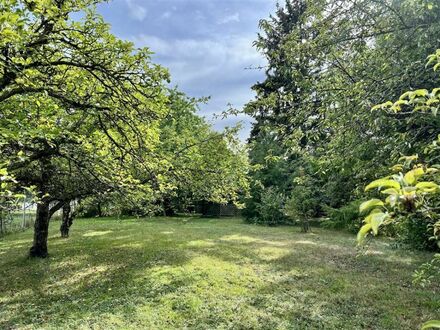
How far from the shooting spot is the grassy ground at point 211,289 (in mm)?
6023

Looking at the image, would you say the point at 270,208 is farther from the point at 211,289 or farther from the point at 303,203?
the point at 211,289

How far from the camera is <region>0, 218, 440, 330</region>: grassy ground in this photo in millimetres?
6023

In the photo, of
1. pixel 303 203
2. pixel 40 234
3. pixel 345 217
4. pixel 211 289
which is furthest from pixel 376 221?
pixel 303 203

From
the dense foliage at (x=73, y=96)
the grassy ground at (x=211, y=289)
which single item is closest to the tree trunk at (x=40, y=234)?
the grassy ground at (x=211, y=289)

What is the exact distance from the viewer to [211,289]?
24.8 ft

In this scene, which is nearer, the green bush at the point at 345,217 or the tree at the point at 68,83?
the tree at the point at 68,83

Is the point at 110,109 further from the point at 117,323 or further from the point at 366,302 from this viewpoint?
the point at 366,302

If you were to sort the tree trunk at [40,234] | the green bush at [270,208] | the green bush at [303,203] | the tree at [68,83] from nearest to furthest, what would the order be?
the tree at [68,83], the tree trunk at [40,234], the green bush at [303,203], the green bush at [270,208]

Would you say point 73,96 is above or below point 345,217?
above

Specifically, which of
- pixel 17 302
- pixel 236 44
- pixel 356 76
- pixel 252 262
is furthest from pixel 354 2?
pixel 17 302

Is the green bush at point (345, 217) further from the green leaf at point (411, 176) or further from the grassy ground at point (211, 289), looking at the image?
the green leaf at point (411, 176)

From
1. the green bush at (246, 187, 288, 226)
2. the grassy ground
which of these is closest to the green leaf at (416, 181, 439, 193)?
the grassy ground

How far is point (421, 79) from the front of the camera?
421 centimetres

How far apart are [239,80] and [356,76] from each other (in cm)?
385
